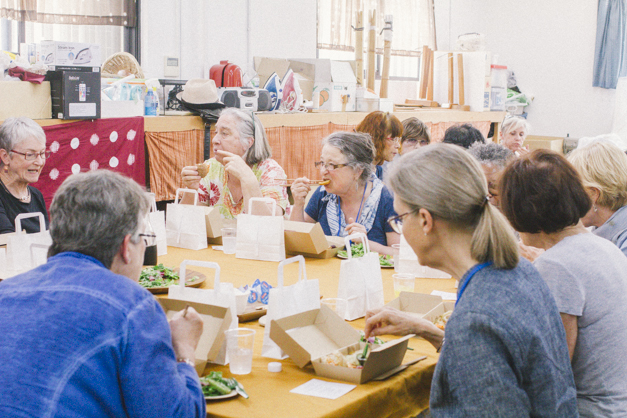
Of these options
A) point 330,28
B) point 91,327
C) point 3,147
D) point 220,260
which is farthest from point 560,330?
point 330,28

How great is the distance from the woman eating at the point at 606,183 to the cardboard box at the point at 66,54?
10.5 ft

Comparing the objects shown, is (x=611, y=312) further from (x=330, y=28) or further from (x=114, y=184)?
(x=330, y=28)

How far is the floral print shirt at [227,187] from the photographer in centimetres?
384

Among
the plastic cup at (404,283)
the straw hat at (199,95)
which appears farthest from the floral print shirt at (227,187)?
the plastic cup at (404,283)

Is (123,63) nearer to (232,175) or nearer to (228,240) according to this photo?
(232,175)

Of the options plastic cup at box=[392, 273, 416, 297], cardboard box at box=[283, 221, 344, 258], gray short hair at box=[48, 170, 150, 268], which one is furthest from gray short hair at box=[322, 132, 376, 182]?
gray short hair at box=[48, 170, 150, 268]

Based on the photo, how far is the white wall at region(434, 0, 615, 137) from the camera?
31.7ft

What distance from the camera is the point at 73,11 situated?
524 cm

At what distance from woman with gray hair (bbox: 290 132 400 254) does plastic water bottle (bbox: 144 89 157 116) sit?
1.79m

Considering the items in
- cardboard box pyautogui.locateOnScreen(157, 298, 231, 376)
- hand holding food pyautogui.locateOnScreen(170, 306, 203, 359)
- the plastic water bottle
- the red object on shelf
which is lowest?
cardboard box pyautogui.locateOnScreen(157, 298, 231, 376)

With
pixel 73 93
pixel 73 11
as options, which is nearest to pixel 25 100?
pixel 73 93

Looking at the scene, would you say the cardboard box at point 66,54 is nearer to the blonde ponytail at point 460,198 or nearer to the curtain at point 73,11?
the curtain at point 73,11

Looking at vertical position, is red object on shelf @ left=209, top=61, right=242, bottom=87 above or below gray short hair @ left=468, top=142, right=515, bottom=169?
above

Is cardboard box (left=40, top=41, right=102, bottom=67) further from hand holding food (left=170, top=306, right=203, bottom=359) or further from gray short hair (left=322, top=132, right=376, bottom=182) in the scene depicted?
hand holding food (left=170, top=306, right=203, bottom=359)
